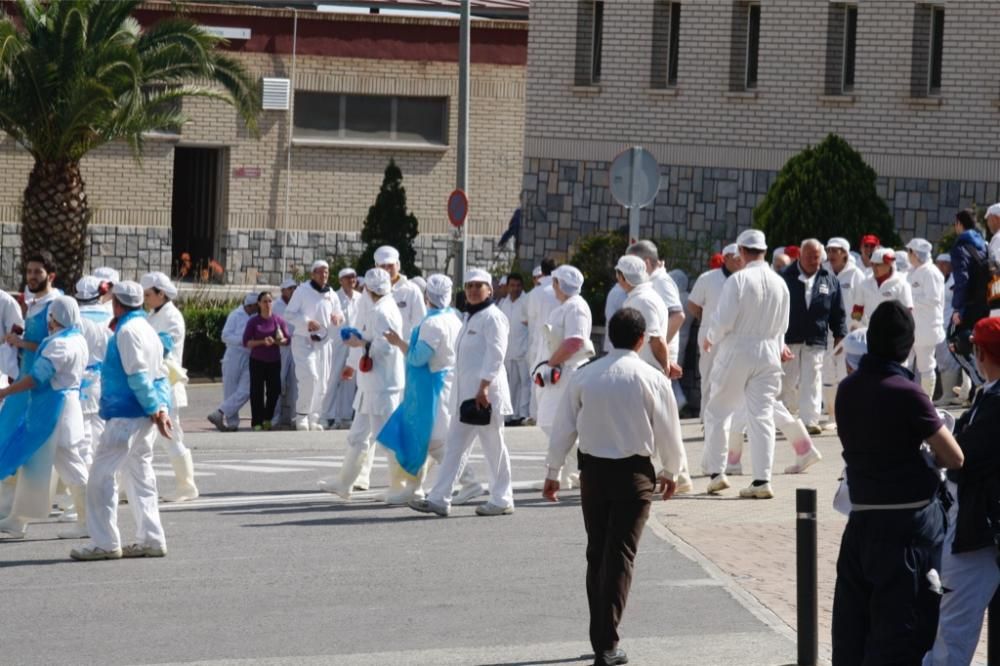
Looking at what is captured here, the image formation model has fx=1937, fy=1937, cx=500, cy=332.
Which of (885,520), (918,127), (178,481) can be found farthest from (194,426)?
(885,520)

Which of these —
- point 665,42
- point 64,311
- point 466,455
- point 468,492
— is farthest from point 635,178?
point 64,311

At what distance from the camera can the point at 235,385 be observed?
2242 cm

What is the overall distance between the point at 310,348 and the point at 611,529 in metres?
12.7

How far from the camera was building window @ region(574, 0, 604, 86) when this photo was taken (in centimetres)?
3008

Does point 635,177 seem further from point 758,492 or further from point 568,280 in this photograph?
point 758,492

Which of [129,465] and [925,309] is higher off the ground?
[925,309]

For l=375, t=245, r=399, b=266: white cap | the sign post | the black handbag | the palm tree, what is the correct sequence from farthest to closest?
the palm tree → the sign post → l=375, t=245, r=399, b=266: white cap → the black handbag

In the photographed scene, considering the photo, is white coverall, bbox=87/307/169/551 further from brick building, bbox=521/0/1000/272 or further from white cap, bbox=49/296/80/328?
brick building, bbox=521/0/1000/272

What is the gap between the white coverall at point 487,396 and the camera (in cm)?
1418

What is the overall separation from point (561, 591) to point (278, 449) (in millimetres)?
8497

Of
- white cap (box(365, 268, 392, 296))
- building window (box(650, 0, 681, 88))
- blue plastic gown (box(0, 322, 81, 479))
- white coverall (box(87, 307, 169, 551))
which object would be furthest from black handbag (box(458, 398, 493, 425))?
building window (box(650, 0, 681, 88))

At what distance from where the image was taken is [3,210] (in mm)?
37594

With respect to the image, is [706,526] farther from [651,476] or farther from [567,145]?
[567,145]

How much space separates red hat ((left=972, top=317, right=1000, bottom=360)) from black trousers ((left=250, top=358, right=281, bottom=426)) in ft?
47.8
